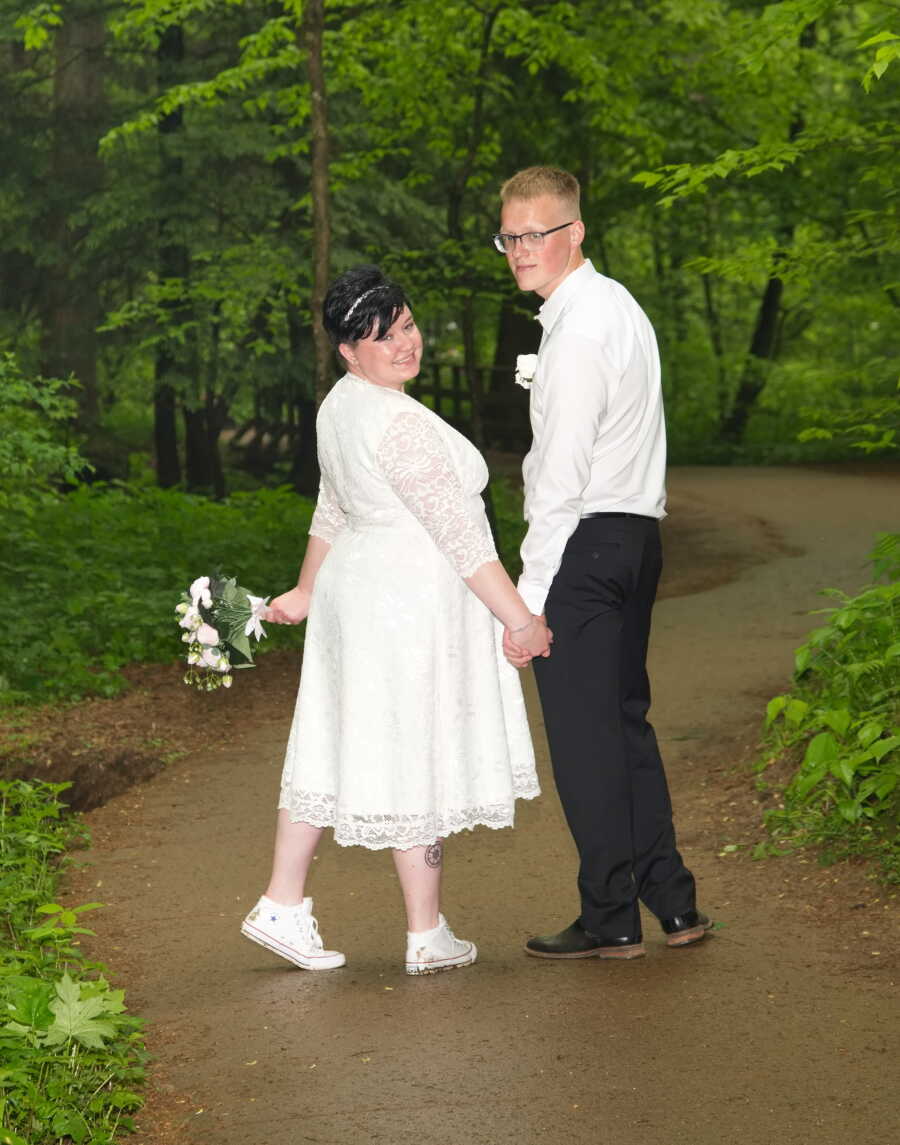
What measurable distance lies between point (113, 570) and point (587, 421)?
8.37 metres

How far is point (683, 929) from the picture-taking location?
5.03 metres

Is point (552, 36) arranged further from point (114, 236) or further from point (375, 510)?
point (375, 510)

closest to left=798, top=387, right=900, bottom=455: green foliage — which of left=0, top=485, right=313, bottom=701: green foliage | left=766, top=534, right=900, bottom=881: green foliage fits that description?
left=766, top=534, right=900, bottom=881: green foliage

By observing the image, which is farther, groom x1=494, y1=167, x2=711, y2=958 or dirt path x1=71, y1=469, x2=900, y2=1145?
groom x1=494, y1=167, x2=711, y2=958

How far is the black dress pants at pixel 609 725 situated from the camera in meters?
4.70

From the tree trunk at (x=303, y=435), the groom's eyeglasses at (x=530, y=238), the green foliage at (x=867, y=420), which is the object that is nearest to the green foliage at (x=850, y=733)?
the green foliage at (x=867, y=420)

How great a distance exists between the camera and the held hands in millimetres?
4543

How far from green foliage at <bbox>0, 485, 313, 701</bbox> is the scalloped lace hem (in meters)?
4.82

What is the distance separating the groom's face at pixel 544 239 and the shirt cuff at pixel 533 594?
0.87 metres

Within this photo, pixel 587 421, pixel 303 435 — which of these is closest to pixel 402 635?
pixel 587 421

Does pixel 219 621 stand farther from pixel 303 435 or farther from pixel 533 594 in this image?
pixel 303 435

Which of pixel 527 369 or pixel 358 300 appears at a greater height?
pixel 358 300

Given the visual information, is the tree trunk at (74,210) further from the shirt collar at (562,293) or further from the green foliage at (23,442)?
the shirt collar at (562,293)

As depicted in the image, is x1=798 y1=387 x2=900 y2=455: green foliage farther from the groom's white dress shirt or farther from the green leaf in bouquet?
the green leaf in bouquet
